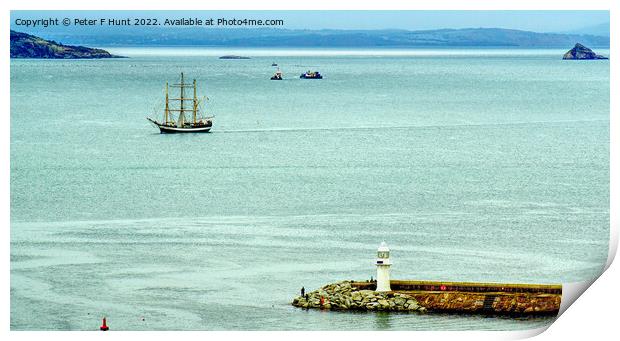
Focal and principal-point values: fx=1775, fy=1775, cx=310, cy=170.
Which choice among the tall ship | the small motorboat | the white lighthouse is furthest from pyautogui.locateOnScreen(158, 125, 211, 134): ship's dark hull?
the white lighthouse

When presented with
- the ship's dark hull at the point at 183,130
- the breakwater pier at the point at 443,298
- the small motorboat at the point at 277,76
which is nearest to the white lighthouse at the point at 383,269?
the breakwater pier at the point at 443,298

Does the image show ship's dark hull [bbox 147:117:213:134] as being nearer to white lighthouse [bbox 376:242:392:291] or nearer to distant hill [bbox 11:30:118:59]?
distant hill [bbox 11:30:118:59]

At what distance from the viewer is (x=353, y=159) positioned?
2244 cm

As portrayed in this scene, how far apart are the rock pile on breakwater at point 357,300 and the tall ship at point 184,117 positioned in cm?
684

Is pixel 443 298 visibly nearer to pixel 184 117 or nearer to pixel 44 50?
pixel 44 50

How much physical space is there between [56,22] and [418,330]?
13.2ft

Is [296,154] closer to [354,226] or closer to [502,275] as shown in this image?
[354,226]

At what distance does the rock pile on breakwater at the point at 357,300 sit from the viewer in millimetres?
15836

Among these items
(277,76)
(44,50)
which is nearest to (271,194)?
(44,50)

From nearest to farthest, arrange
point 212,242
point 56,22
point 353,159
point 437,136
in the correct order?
point 56,22 → point 212,242 → point 353,159 → point 437,136

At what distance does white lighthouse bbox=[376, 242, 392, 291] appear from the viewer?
16094 mm

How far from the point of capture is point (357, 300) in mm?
15961

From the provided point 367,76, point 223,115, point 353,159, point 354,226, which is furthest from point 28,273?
point 367,76

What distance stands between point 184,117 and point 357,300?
339 inches
